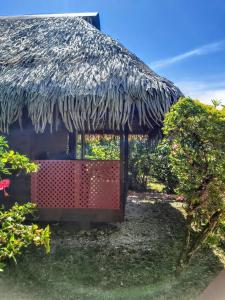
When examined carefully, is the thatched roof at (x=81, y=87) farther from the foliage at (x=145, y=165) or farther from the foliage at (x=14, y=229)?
the foliage at (x=145, y=165)

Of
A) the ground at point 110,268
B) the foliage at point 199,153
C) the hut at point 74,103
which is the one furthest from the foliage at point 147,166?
the foliage at point 199,153

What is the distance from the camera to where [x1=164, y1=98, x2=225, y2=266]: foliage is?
363 cm

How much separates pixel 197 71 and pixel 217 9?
341cm

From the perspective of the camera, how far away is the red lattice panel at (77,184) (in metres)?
5.90

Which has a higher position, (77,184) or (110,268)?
(77,184)

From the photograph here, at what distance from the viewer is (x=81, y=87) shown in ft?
17.9

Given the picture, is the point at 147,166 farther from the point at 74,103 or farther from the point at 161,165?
the point at 74,103

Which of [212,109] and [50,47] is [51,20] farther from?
[212,109]

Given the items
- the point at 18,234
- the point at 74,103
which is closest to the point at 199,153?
the point at 18,234

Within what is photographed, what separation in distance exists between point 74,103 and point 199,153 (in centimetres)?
244

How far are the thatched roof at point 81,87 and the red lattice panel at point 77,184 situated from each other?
2.41 ft

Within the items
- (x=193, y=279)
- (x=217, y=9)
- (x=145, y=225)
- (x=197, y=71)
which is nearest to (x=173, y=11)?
(x=217, y=9)

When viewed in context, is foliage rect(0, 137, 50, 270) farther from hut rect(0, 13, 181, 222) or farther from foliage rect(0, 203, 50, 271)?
hut rect(0, 13, 181, 222)

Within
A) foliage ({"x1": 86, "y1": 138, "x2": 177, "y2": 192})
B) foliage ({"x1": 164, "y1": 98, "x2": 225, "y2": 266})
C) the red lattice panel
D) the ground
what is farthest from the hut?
Result: foliage ({"x1": 86, "y1": 138, "x2": 177, "y2": 192})
